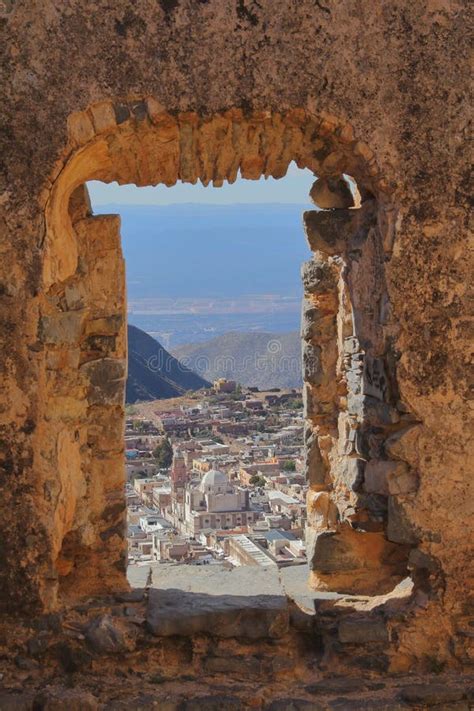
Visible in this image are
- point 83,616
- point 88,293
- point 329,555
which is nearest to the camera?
point 83,616

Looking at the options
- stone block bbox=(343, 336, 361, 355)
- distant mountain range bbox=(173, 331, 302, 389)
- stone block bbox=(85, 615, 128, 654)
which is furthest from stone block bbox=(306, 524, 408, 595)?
distant mountain range bbox=(173, 331, 302, 389)

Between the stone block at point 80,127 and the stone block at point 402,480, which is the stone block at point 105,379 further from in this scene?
the stone block at point 402,480

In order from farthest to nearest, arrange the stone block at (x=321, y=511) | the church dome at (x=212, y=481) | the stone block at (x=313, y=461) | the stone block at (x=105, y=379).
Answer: the church dome at (x=212, y=481), the stone block at (x=313, y=461), the stone block at (x=321, y=511), the stone block at (x=105, y=379)

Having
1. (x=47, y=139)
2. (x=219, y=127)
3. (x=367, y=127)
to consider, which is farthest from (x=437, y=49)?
(x=47, y=139)

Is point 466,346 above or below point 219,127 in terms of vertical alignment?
below

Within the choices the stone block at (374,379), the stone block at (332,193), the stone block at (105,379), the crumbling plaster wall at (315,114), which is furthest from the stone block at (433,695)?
the stone block at (332,193)

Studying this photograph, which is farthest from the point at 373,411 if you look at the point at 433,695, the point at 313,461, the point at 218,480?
the point at 218,480

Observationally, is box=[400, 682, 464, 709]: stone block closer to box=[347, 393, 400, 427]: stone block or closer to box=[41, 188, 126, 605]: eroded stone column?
box=[347, 393, 400, 427]: stone block

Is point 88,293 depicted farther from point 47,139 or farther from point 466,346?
point 466,346
